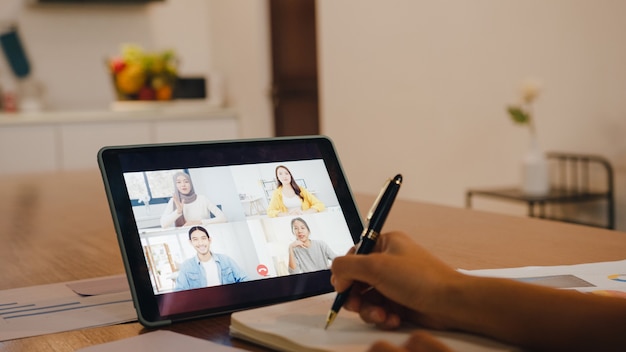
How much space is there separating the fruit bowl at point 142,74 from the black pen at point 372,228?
3.98m

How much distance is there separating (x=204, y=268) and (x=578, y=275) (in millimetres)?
382

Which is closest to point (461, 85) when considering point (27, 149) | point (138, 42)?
point (27, 149)

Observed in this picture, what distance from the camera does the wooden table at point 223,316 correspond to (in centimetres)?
70

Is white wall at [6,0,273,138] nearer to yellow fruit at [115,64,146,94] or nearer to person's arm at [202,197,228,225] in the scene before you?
yellow fruit at [115,64,146,94]

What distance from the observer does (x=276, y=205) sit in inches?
31.5

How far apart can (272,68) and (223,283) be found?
437cm

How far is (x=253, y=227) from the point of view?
0.77 meters

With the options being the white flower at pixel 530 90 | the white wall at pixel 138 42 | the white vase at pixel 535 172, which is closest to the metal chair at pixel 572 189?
the white vase at pixel 535 172

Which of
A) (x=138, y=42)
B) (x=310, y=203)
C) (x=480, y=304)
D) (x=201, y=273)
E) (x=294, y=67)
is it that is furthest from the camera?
(x=138, y=42)

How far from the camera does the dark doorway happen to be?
15.6 feet

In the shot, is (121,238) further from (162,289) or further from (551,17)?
(551,17)

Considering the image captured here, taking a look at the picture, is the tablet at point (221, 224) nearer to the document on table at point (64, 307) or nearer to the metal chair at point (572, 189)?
the document on table at point (64, 307)

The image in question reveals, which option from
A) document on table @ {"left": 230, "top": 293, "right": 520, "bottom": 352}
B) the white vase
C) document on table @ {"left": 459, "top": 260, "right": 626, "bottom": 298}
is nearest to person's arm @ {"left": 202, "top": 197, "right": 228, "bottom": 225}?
document on table @ {"left": 230, "top": 293, "right": 520, "bottom": 352}

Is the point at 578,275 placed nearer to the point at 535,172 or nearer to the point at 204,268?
the point at 204,268
